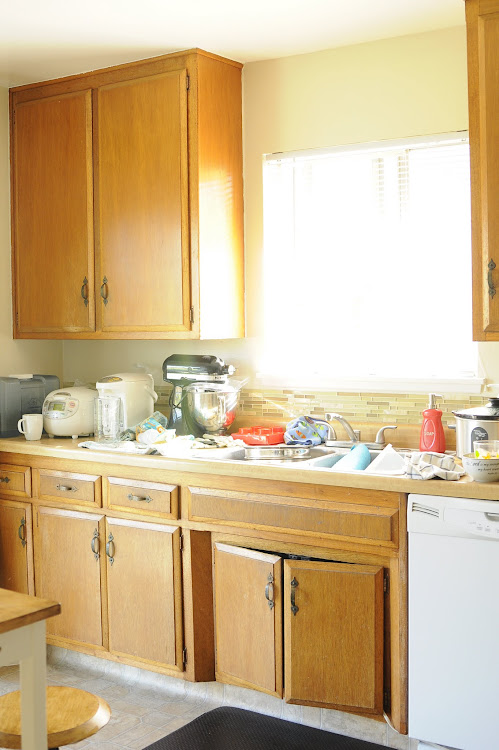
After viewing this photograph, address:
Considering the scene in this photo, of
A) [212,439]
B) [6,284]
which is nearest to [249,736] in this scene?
[212,439]

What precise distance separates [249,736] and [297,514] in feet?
2.52

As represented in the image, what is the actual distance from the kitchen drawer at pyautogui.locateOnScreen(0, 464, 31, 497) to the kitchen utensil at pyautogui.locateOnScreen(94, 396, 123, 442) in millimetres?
324

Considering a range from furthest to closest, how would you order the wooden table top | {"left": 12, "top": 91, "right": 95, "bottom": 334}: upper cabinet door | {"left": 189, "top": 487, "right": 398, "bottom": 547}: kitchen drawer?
{"left": 12, "top": 91, "right": 95, "bottom": 334}: upper cabinet door < {"left": 189, "top": 487, "right": 398, "bottom": 547}: kitchen drawer < the wooden table top

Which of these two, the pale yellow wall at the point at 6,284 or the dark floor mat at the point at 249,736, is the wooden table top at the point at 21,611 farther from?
the pale yellow wall at the point at 6,284

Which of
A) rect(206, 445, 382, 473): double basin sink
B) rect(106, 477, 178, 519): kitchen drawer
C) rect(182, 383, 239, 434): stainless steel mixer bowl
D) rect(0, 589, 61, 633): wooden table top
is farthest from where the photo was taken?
rect(182, 383, 239, 434): stainless steel mixer bowl

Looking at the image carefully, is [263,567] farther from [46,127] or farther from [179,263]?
[46,127]

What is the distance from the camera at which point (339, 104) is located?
3.41 metres

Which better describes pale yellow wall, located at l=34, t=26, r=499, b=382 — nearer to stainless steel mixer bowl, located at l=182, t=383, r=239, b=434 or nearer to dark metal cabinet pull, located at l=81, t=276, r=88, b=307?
stainless steel mixer bowl, located at l=182, t=383, r=239, b=434

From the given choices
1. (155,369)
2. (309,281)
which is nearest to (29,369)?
(155,369)

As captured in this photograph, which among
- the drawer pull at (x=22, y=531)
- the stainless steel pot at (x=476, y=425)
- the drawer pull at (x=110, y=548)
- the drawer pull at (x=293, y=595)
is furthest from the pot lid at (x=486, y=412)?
the drawer pull at (x=22, y=531)

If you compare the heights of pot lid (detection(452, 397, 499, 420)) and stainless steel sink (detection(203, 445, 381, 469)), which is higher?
pot lid (detection(452, 397, 499, 420))

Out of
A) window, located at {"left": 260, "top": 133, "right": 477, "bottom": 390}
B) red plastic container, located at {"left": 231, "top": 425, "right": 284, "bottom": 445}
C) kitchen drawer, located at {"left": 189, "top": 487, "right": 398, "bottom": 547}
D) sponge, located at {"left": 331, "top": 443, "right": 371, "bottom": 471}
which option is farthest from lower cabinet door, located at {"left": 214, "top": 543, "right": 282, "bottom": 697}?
window, located at {"left": 260, "top": 133, "right": 477, "bottom": 390}

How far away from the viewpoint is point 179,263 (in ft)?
11.3

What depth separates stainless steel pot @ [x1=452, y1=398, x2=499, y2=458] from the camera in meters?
2.77
